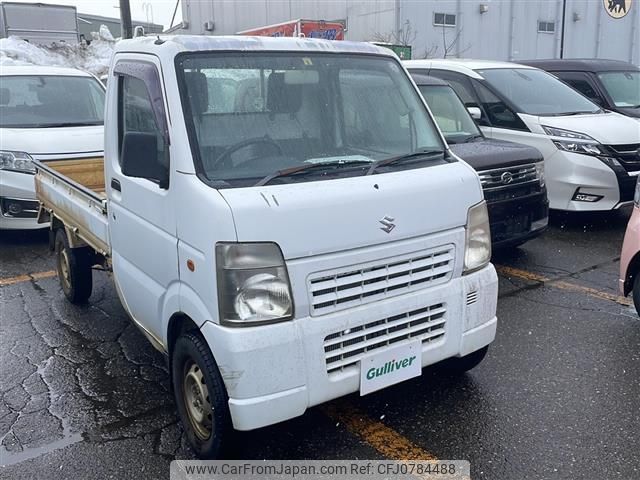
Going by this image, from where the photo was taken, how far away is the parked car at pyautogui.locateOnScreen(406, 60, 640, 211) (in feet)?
23.1

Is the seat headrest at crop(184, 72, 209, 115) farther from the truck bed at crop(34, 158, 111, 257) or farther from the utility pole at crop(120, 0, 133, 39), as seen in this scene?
the utility pole at crop(120, 0, 133, 39)

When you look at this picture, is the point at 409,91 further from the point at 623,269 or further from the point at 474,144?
the point at 474,144

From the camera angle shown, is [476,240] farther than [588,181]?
No

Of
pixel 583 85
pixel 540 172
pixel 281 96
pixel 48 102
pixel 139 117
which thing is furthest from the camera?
pixel 583 85

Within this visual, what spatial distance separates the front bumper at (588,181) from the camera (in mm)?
6996

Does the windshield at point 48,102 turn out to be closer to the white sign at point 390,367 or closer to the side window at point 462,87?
the side window at point 462,87

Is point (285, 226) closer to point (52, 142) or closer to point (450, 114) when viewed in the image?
point (450, 114)

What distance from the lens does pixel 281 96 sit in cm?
336

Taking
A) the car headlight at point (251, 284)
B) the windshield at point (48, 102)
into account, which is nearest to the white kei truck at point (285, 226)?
the car headlight at point (251, 284)

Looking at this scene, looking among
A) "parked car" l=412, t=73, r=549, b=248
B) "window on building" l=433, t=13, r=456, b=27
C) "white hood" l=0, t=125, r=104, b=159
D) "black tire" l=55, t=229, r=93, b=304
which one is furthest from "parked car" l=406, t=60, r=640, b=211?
"window on building" l=433, t=13, r=456, b=27

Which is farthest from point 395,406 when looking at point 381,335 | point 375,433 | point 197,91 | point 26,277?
point 26,277

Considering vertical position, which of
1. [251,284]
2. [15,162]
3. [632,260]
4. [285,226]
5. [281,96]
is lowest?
[632,260]

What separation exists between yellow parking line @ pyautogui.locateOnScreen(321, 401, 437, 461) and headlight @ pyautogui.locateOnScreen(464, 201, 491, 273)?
953mm

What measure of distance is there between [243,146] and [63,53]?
73.1ft
